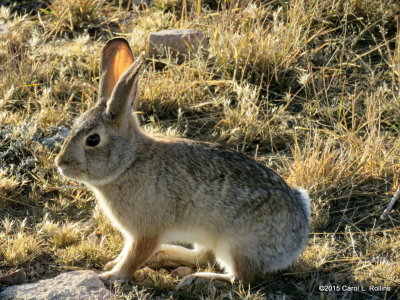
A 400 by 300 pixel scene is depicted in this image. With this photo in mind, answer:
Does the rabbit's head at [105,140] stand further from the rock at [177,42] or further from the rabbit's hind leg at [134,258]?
the rock at [177,42]

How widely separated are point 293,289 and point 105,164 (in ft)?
5.26

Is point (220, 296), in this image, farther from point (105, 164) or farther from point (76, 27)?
point (76, 27)

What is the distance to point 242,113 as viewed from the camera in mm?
6770

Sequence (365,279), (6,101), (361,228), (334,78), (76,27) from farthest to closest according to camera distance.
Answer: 1. (76,27)
2. (334,78)
3. (6,101)
4. (361,228)
5. (365,279)

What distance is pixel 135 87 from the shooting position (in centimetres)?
496

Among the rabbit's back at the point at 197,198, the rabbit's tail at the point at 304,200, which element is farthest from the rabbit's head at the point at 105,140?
the rabbit's tail at the point at 304,200

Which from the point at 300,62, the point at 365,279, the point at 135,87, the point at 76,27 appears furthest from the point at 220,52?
the point at 365,279

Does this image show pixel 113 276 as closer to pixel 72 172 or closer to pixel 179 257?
pixel 179 257

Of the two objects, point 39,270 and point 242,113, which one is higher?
point 242,113

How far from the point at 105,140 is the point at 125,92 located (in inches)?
14.3

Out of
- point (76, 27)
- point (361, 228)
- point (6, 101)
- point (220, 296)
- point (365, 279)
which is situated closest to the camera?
point (220, 296)

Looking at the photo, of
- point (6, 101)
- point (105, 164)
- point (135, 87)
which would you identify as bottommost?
point (6, 101)

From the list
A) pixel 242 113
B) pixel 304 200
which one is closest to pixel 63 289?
pixel 304 200

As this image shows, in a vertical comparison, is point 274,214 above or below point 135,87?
below
